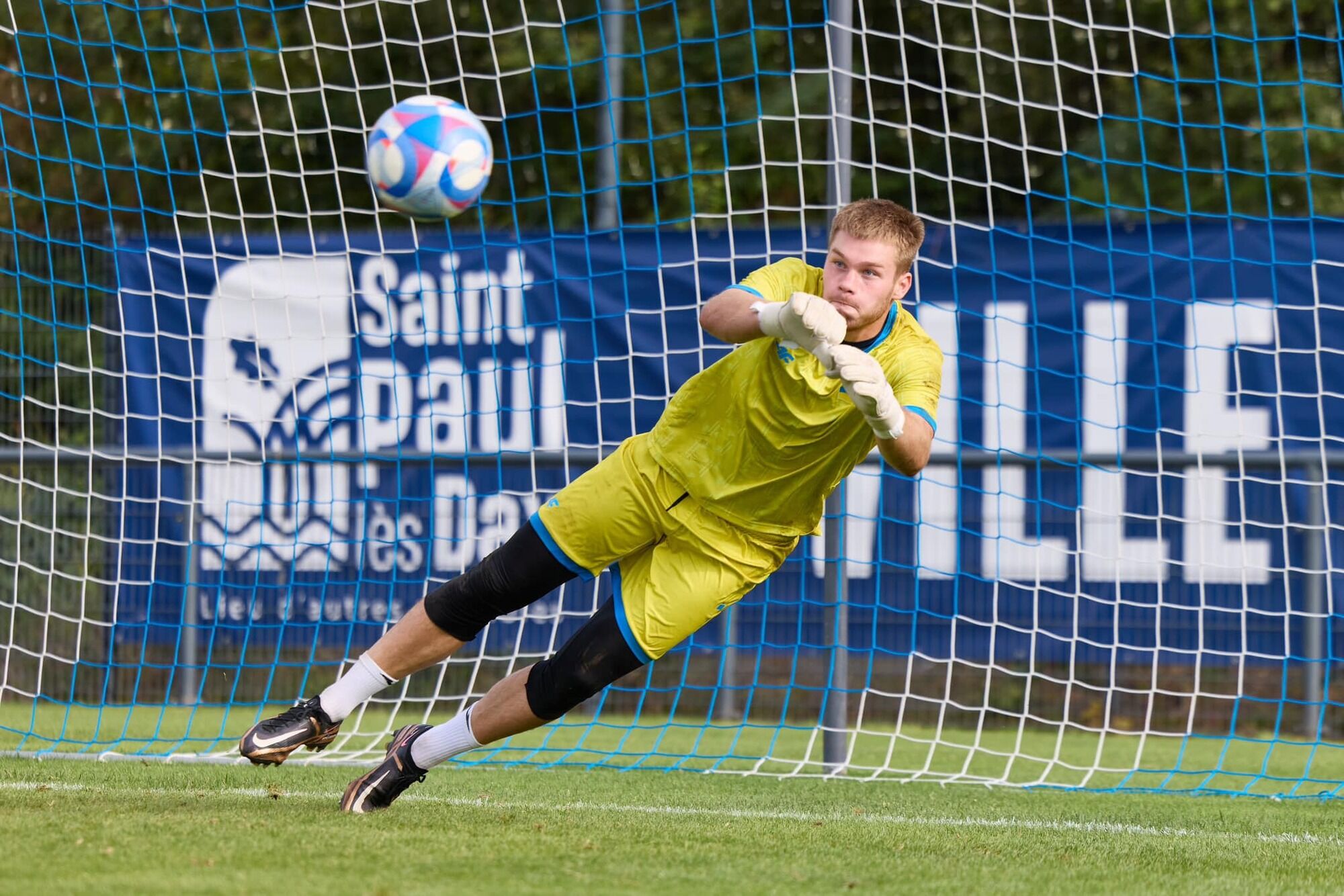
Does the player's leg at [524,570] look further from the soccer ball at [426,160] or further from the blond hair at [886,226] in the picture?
the soccer ball at [426,160]

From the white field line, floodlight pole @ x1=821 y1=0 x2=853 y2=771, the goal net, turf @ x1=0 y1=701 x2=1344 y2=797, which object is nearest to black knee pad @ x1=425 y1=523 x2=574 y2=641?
the white field line

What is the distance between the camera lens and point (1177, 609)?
7.85 m

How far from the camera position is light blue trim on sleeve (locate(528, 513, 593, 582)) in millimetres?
4090

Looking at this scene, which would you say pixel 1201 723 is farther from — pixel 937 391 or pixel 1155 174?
pixel 937 391

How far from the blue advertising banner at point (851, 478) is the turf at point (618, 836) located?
245 centimetres

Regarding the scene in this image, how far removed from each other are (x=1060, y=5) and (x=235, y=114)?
6.08 metres

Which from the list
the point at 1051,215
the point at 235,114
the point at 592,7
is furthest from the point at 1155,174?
the point at 235,114

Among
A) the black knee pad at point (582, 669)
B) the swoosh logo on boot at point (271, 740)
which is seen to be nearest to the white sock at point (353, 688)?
the swoosh logo on boot at point (271, 740)

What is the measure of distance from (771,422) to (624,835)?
1.12 metres

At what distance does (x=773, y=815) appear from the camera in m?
4.63

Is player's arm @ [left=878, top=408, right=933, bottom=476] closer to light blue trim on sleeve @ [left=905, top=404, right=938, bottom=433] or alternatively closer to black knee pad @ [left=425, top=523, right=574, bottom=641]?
light blue trim on sleeve @ [left=905, top=404, right=938, bottom=433]

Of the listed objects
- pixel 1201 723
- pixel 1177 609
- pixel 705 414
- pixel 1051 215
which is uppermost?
pixel 1051 215

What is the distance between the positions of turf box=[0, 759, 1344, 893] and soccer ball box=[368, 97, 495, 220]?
1.72 m

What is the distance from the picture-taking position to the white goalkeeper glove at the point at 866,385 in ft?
11.5
